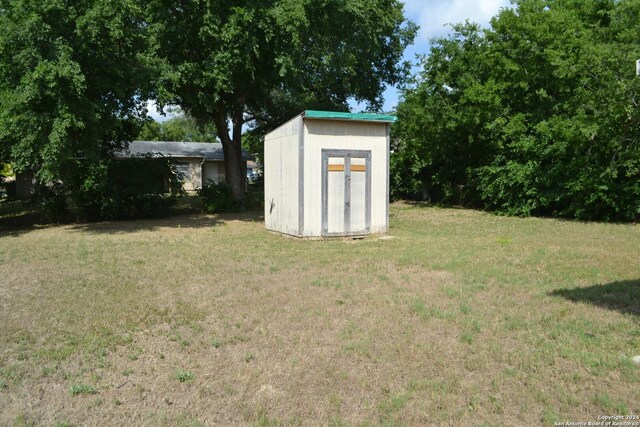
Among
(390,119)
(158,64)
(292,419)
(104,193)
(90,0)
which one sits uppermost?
(90,0)

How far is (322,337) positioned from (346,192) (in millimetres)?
7454

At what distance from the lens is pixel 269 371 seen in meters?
4.51

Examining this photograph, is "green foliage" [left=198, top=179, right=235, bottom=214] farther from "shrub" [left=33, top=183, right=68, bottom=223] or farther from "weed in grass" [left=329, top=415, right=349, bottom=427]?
"weed in grass" [left=329, top=415, right=349, bottom=427]

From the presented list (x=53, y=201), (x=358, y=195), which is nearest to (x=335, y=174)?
(x=358, y=195)

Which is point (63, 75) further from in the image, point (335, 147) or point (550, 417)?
point (550, 417)

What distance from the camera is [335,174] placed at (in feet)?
40.8

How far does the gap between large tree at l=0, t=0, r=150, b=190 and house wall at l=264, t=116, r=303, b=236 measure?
13.9 feet

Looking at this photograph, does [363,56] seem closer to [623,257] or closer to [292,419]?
[623,257]

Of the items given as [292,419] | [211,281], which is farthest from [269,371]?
[211,281]

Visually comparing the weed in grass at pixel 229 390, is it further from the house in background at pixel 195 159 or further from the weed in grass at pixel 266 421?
the house in background at pixel 195 159

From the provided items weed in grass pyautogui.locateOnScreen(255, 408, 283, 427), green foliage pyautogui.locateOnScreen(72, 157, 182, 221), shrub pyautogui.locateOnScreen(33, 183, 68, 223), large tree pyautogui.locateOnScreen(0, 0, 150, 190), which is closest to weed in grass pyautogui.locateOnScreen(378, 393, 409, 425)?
weed in grass pyautogui.locateOnScreen(255, 408, 283, 427)

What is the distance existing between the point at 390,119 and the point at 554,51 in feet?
24.6

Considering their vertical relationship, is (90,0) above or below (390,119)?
above

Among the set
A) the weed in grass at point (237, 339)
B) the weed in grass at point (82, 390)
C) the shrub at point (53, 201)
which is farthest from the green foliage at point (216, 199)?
the weed in grass at point (82, 390)
